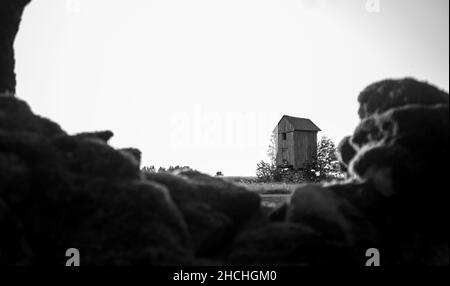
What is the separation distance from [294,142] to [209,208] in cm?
4126

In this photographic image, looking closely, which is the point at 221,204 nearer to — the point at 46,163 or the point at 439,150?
the point at 46,163

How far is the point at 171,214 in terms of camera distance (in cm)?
834

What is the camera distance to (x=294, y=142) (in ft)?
162

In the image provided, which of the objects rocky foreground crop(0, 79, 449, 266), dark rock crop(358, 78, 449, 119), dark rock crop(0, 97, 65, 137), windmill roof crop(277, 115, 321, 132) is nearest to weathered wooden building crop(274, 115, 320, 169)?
windmill roof crop(277, 115, 321, 132)


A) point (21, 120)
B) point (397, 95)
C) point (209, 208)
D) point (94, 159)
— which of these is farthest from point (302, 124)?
point (21, 120)

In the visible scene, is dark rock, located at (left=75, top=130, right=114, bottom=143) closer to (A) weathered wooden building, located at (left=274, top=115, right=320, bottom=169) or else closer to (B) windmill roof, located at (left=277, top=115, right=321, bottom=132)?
(A) weathered wooden building, located at (left=274, top=115, right=320, bottom=169)

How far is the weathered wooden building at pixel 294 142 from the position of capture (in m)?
48.7

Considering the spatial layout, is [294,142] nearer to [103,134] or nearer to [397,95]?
[397,95]

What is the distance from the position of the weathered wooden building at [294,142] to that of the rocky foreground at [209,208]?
1477 inches

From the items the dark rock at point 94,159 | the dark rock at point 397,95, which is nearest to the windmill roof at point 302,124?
the dark rock at point 397,95

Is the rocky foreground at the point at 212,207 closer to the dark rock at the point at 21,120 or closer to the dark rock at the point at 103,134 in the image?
the dark rock at the point at 21,120

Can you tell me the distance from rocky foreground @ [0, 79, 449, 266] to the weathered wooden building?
37.5 meters
